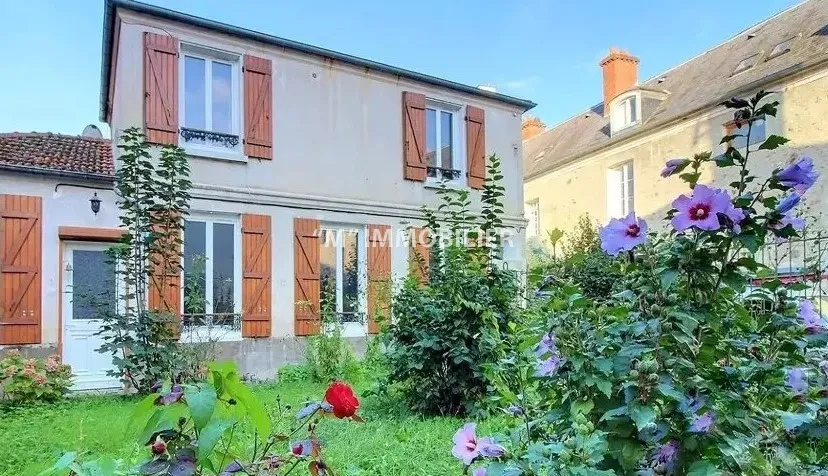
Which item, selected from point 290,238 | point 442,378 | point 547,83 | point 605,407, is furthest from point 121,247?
point 547,83

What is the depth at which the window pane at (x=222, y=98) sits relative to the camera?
8656 mm

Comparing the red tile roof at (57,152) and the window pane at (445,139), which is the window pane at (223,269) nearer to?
the red tile roof at (57,152)

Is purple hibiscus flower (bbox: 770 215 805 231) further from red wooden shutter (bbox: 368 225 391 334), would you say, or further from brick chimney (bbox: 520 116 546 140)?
brick chimney (bbox: 520 116 546 140)

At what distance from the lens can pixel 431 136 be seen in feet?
35.1

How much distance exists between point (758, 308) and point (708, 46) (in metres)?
17.8

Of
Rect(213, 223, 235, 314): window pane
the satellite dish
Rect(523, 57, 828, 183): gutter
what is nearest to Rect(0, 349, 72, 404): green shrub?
Rect(213, 223, 235, 314): window pane

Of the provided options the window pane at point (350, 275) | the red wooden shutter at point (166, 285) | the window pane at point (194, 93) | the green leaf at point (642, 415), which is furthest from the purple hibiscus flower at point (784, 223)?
the window pane at point (350, 275)

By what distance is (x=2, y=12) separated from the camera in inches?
331

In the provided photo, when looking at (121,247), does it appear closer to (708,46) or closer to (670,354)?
(670,354)

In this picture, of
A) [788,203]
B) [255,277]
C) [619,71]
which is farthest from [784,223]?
[619,71]

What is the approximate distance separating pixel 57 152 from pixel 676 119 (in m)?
13.0

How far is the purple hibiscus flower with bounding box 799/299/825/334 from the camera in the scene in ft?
5.07

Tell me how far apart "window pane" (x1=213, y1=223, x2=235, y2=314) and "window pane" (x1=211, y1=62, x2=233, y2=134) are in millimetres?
1539

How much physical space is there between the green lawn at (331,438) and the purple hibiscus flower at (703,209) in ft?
6.93
